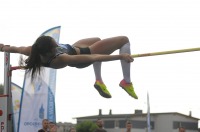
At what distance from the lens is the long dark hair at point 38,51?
5906 millimetres

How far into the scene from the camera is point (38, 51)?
595 cm

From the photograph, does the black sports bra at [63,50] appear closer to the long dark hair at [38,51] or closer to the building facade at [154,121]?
the long dark hair at [38,51]

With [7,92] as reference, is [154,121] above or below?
below

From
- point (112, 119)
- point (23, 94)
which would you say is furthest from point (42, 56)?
point (112, 119)

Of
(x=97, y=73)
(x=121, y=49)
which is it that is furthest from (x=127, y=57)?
(x=97, y=73)

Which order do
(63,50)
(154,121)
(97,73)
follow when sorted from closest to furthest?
(63,50), (97,73), (154,121)

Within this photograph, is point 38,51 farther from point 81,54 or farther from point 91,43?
point 91,43

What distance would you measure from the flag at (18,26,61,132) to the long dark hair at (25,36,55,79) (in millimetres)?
4646

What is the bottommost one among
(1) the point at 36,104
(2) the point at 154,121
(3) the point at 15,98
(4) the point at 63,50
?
(2) the point at 154,121

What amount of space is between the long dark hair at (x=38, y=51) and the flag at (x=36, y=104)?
4646mm

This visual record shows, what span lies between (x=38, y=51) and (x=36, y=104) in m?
5.24

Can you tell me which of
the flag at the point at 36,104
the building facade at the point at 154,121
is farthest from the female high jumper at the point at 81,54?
the building facade at the point at 154,121

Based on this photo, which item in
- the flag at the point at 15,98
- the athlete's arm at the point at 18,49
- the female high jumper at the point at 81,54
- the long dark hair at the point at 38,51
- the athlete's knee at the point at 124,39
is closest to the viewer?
the female high jumper at the point at 81,54

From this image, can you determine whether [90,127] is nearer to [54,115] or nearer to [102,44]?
[54,115]
